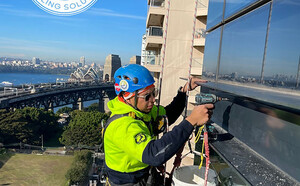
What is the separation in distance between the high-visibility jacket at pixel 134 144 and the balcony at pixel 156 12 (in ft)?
44.6

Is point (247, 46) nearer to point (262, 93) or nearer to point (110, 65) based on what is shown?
point (262, 93)

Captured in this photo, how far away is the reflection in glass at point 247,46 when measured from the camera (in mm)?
1773

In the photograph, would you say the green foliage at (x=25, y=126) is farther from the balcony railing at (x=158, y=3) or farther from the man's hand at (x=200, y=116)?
the man's hand at (x=200, y=116)

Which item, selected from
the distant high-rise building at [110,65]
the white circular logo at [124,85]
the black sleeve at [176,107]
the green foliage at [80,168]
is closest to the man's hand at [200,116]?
the white circular logo at [124,85]

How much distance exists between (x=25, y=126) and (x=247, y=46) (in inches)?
1615

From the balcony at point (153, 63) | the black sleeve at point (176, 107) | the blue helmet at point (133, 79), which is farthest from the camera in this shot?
the balcony at point (153, 63)

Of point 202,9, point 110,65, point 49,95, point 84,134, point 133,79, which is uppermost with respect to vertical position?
point 202,9

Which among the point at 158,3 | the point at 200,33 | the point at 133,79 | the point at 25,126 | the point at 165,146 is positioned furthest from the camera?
the point at 25,126

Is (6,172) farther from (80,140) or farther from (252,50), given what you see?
(252,50)

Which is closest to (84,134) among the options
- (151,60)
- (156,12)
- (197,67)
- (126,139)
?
(151,60)

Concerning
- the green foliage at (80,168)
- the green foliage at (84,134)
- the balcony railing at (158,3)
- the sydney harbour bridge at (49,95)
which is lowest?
the green foliage at (80,168)

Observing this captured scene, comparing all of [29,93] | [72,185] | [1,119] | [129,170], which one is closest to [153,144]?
[129,170]

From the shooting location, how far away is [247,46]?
1.97 metres

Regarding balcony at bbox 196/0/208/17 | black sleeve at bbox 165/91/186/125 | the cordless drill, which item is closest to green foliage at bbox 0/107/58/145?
balcony at bbox 196/0/208/17
